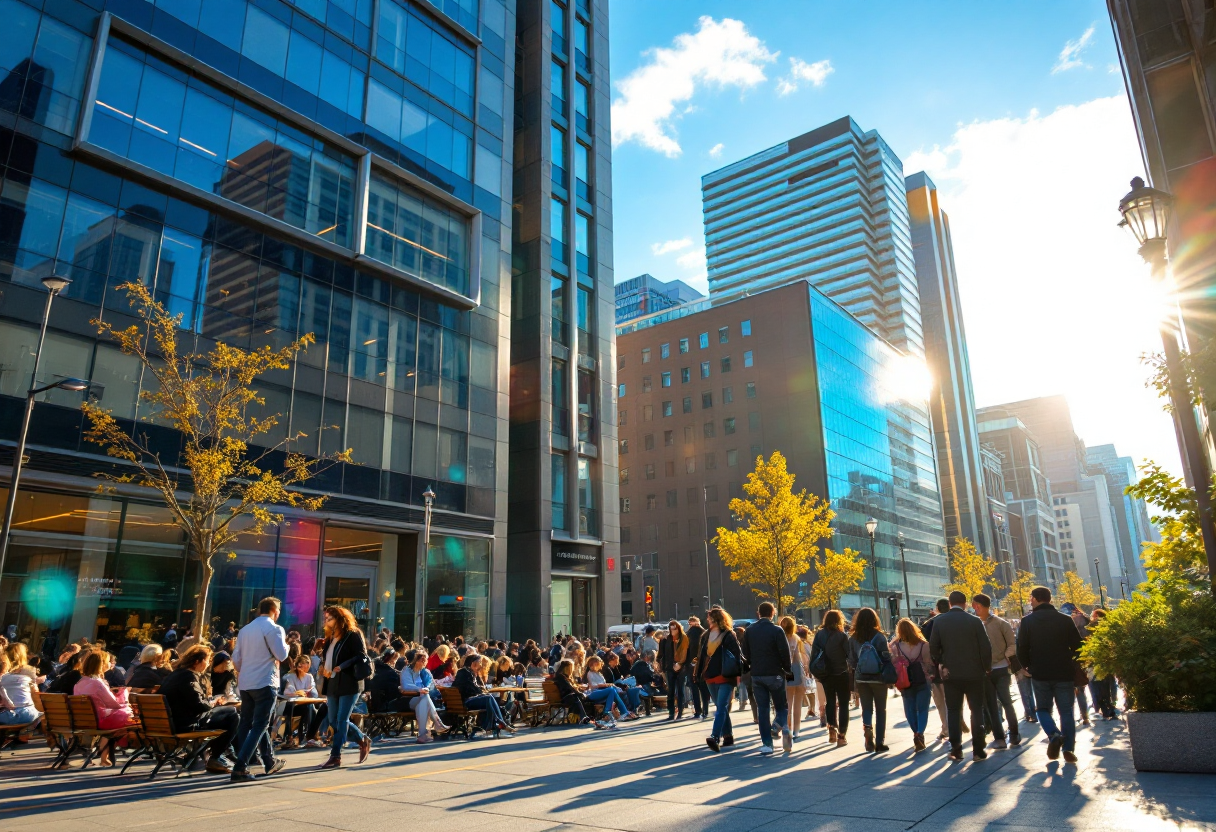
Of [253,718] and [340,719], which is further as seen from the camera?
[340,719]

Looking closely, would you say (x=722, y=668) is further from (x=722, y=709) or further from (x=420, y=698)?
(x=420, y=698)

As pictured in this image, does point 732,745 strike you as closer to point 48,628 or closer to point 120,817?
point 120,817

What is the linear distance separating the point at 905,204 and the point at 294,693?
6036 inches

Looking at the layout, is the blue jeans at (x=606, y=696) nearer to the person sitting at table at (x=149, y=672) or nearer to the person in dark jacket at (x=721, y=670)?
the person in dark jacket at (x=721, y=670)

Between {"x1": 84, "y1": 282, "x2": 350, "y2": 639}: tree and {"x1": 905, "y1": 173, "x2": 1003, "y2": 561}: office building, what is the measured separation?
11687 cm

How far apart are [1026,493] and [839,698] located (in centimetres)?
18339

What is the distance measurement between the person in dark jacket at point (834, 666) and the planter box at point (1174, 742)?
3656 millimetres

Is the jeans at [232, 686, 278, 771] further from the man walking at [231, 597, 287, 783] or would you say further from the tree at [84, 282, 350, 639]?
the tree at [84, 282, 350, 639]

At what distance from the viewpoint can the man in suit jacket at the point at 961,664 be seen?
30.8 ft

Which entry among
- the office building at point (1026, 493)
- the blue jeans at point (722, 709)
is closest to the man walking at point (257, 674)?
the blue jeans at point (722, 709)

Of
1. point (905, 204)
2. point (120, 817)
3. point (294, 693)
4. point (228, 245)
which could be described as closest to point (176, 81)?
point (228, 245)

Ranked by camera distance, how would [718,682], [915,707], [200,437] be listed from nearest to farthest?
[915,707]
[718,682]
[200,437]

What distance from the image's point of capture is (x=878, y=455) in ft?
270

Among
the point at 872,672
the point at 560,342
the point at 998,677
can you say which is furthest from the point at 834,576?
the point at 872,672
